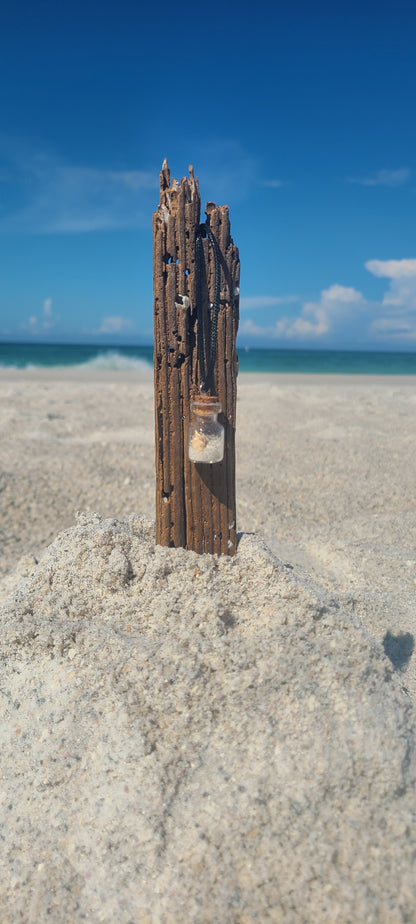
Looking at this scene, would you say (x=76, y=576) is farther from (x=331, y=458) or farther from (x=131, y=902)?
(x=331, y=458)

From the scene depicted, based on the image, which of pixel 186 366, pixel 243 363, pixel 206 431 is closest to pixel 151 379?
pixel 186 366

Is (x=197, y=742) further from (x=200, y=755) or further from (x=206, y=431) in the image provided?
(x=206, y=431)

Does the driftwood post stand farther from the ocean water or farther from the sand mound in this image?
the ocean water

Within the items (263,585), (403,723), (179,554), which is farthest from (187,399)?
(403,723)

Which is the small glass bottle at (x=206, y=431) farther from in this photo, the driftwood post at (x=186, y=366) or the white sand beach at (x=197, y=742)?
the white sand beach at (x=197, y=742)

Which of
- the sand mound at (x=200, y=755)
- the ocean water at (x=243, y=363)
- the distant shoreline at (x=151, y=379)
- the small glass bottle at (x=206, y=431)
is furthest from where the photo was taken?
the ocean water at (x=243, y=363)

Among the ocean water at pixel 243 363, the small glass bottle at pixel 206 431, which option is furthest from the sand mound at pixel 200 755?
the ocean water at pixel 243 363

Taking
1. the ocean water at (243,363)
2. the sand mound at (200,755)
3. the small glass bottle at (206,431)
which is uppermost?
the ocean water at (243,363)
